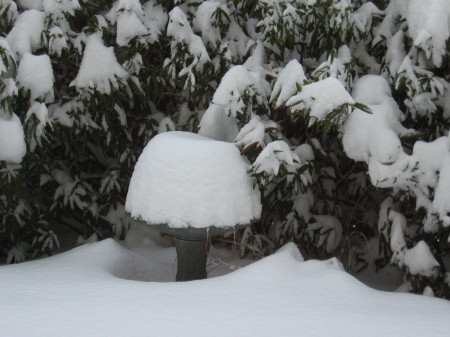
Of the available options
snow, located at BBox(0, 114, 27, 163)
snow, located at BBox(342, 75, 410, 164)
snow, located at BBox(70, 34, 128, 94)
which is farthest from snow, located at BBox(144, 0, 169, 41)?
snow, located at BBox(342, 75, 410, 164)

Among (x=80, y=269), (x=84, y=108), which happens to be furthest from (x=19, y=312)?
(x=84, y=108)

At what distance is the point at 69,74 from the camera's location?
9.84ft

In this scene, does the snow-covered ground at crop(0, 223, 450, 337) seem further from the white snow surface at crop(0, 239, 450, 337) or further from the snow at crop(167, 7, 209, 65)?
the snow at crop(167, 7, 209, 65)

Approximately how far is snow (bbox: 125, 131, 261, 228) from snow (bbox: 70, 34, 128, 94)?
0.60 meters

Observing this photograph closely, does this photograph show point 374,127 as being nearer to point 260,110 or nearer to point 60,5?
point 260,110

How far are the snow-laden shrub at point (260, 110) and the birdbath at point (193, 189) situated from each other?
0.40 feet

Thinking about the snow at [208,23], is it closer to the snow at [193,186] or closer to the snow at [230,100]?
the snow at [230,100]

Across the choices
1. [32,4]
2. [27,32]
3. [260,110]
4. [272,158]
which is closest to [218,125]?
[260,110]

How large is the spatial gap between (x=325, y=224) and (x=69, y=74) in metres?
1.65

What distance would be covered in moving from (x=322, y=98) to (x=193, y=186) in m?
0.64

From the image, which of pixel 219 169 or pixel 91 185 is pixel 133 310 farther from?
pixel 91 185

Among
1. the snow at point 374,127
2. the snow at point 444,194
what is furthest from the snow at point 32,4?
the snow at point 444,194

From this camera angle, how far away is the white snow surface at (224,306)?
1567 millimetres

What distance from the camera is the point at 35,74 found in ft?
8.23
